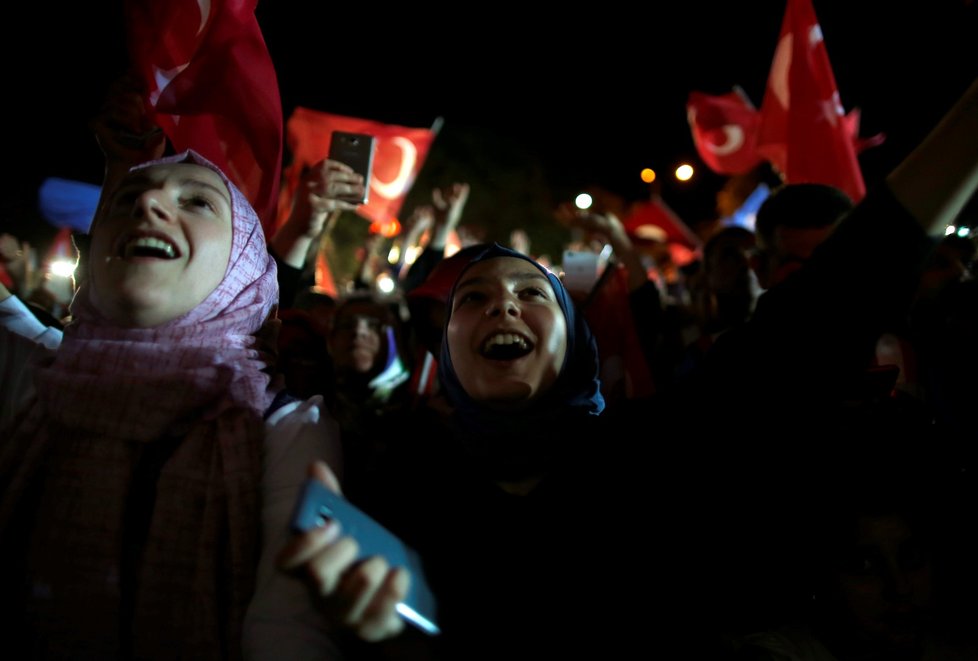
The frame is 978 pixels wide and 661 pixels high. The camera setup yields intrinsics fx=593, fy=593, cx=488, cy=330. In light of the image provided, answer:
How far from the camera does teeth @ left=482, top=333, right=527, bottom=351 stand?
1634 mm

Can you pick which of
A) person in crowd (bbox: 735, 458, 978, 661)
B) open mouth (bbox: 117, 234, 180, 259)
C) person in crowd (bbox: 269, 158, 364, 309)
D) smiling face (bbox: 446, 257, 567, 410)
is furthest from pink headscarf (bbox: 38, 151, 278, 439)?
person in crowd (bbox: 735, 458, 978, 661)

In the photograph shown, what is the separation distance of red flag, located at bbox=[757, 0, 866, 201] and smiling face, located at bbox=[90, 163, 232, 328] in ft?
11.5

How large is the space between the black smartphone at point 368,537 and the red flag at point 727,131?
5.76 metres

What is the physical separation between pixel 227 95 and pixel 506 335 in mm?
1822

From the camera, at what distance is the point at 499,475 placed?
153cm

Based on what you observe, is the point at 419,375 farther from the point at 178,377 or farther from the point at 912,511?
the point at 912,511

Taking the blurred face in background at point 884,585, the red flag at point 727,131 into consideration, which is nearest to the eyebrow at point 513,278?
the blurred face in background at point 884,585

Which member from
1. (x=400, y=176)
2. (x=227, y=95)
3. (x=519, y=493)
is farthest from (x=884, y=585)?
(x=400, y=176)

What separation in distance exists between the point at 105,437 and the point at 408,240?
4.04m

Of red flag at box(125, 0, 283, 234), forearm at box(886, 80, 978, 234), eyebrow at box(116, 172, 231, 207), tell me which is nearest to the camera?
forearm at box(886, 80, 978, 234)

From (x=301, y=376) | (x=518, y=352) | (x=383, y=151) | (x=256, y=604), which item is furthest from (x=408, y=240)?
(x=256, y=604)

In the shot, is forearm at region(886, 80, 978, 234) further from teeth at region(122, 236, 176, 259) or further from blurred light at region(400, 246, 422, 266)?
blurred light at region(400, 246, 422, 266)

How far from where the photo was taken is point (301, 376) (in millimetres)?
2572

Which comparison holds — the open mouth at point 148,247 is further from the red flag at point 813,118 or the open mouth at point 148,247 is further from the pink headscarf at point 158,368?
the red flag at point 813,118
